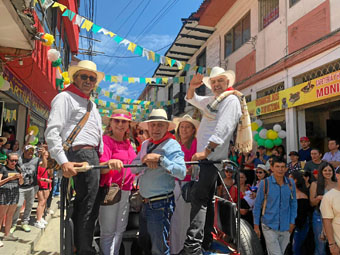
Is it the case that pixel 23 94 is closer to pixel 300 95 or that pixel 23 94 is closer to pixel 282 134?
pixel 282 134

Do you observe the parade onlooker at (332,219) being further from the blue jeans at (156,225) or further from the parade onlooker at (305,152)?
the parade onlooker at (305,152)

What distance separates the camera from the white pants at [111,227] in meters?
2.89

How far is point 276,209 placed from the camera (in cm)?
438

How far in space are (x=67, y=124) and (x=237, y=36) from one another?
11.8 metres

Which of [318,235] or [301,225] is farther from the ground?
[301,225]

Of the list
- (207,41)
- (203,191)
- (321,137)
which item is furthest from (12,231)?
(207,41)

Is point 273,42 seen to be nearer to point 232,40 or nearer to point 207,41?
point 232,40

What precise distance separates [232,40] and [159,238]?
39.7ft

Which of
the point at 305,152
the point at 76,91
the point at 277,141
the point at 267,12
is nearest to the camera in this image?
the point at 76,91

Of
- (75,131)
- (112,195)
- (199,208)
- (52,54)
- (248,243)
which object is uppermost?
(52,54)

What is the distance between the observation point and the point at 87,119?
277cm

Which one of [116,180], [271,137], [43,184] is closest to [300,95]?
[271,137]

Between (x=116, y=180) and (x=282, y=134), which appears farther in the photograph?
(x=282, y=134)

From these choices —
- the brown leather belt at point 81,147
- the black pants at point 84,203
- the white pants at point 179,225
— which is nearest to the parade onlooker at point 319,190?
the white pants at point 179,225
